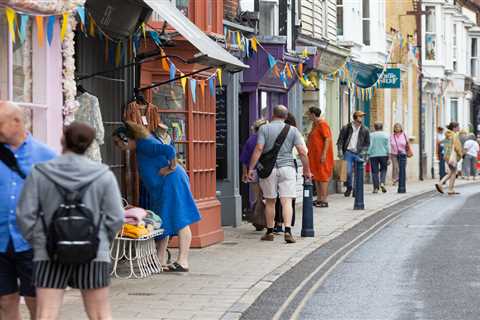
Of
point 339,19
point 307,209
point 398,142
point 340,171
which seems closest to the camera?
point 307,209

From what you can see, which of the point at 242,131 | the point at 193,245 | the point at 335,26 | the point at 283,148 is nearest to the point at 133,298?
the point at 193,245

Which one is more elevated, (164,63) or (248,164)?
(164,63)

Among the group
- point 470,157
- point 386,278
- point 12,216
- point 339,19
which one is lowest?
point 386,278

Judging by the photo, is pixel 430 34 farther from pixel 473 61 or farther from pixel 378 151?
pixel 378 151

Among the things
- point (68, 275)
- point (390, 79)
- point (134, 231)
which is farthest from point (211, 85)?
point (390, 79)

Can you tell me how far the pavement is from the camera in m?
10.3

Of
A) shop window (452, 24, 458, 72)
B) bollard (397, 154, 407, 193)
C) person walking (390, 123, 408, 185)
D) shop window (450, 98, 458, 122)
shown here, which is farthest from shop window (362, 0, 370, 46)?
shop window (450, 98, 458, 122)

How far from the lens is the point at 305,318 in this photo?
9.99 m

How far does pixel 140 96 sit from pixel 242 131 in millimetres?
7201

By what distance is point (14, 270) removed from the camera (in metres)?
7.68

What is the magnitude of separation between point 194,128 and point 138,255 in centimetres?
384

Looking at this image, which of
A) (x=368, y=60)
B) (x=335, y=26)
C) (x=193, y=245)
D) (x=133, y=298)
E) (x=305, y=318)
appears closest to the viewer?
(x=305, y=318)

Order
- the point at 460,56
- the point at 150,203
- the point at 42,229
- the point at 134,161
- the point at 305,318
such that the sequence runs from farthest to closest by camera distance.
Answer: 1. the point at 460,56
2. the point at 134,161
3. the point at 150,203
4. the point at 305,318
5. the point at 42,229

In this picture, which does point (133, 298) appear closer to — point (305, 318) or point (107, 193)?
point (305, 318)
